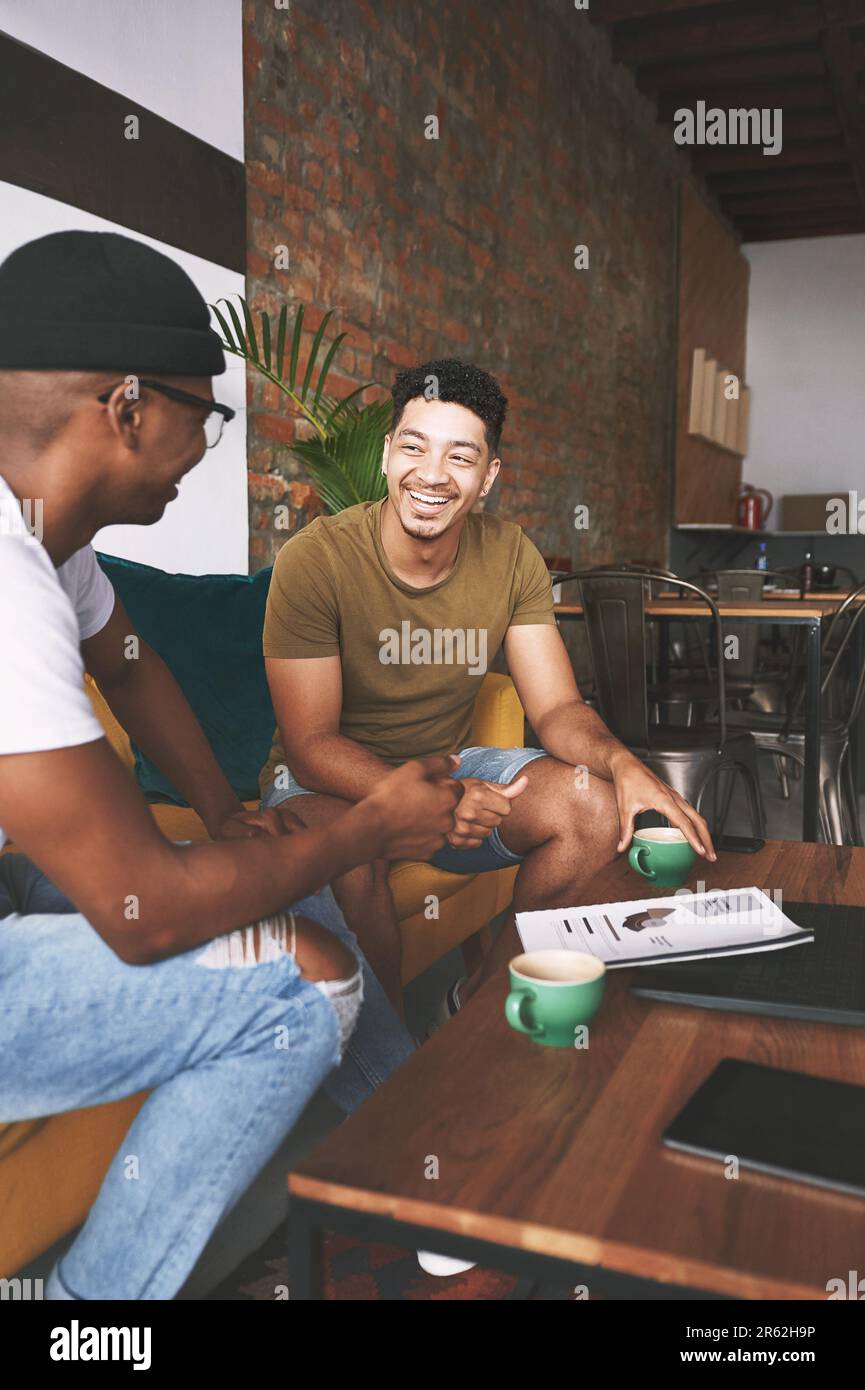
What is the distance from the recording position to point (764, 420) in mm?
8250

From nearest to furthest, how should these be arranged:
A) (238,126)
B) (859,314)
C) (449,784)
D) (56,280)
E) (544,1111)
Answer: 1. (544,1111)
2. (56,280)
3. (449,784)
4. (238,126)
5. (859,314)

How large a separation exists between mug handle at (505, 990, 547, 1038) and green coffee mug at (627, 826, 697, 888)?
1.47 feet

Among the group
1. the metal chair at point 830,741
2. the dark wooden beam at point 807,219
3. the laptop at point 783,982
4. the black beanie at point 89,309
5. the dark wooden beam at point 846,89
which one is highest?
the dark wooden beam at point 807,219

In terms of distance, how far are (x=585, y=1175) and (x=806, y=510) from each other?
26.0ft

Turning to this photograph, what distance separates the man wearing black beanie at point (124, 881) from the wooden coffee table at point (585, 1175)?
207 millimetres

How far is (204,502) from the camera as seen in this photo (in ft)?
8.70

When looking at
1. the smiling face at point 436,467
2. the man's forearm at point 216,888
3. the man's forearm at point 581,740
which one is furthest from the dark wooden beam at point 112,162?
the man's forearm at point 216,888

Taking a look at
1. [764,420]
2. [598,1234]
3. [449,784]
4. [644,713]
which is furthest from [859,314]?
[598,1234]

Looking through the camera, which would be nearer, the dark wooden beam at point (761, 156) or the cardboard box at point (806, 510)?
the dark wooden beam at point (761, 156)

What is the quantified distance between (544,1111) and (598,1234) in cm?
15

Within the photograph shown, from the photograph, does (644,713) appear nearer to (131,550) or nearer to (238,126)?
(131,550)

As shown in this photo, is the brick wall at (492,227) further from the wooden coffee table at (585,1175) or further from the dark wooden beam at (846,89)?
the wooden coffee table at (585,1175)

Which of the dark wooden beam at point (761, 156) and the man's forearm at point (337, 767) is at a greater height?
the dark wooden beam at point (761, 156)

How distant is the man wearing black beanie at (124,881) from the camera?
88cm
